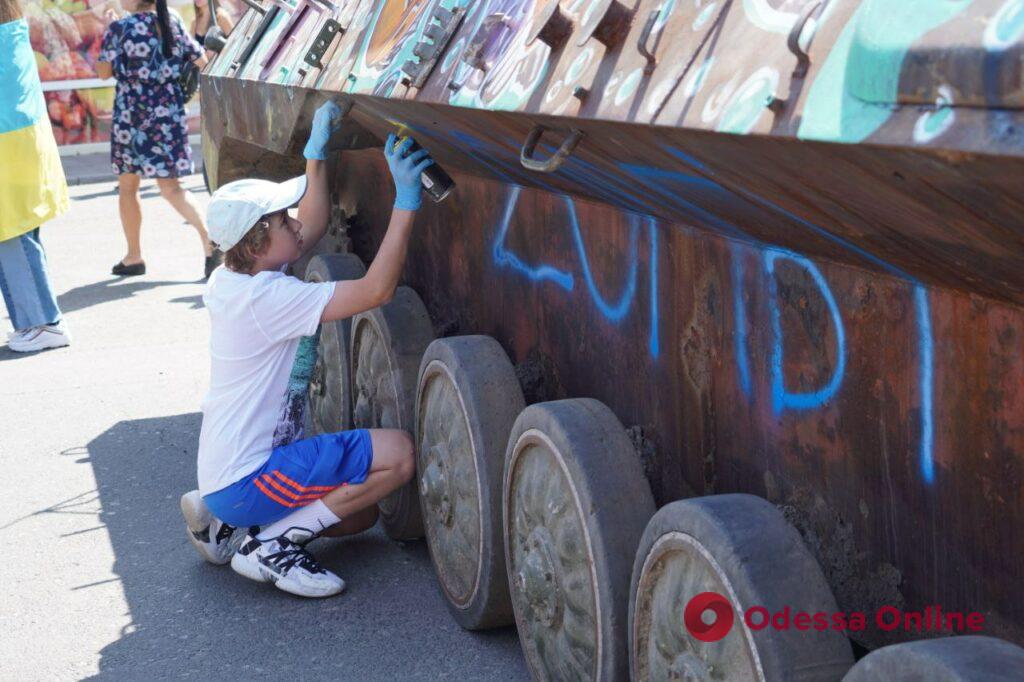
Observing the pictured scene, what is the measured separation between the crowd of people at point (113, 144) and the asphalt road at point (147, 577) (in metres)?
0.42

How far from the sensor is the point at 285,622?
12.4 feet

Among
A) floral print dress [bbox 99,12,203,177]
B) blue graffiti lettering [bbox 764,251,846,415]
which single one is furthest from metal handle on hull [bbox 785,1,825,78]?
floral print dress [bbox 99,12,203,177]

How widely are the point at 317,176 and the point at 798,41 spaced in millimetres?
2665

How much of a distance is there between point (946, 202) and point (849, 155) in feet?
0.37

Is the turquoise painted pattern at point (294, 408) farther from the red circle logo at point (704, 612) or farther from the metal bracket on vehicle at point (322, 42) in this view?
the red circle logo at point (704, 612)

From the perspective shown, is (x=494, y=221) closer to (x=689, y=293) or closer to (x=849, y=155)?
(x=689, y=293)

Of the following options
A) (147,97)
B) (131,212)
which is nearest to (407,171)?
(147,97)

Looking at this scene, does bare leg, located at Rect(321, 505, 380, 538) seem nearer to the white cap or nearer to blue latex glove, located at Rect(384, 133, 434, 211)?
the white cap

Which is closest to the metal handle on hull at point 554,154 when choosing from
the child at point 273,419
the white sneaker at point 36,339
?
the child at point 273,419

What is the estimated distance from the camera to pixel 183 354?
694 centimetres

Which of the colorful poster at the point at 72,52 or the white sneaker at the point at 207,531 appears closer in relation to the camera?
Answer: the white sneaker at the point at 207,531

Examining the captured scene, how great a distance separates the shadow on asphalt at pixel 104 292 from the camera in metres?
8.29

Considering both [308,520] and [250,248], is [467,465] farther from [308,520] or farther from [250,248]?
[250,248]

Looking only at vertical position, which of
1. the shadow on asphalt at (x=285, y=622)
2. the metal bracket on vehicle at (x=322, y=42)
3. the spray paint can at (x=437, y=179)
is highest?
the metal bracket on vehicle at (x=322, y=42)
